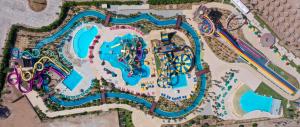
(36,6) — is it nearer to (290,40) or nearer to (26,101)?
(26,101)

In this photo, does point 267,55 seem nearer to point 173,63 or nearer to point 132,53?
point 173,63

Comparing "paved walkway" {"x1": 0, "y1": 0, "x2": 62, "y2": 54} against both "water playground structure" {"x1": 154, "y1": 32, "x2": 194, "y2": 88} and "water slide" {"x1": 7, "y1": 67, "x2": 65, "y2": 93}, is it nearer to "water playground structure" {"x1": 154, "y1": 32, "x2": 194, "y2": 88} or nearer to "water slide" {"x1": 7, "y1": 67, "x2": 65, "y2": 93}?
"water slide" {"x1": 7, "y1": 67, "x2": 65, "y2": 93}

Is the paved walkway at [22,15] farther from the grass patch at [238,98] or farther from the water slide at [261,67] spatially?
the grass patch at [238,98]

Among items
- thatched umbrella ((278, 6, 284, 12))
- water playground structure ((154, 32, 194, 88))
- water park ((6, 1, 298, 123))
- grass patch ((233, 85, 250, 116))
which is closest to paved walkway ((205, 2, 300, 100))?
water park ((6, 1, 298, 123))

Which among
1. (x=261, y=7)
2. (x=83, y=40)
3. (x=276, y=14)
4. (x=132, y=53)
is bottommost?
(x=132, y=53)

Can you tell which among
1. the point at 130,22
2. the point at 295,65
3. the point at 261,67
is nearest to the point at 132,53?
the point at 130,22

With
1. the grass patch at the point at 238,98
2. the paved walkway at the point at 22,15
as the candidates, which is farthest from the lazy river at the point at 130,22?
the grass patch at the point at 238,98
